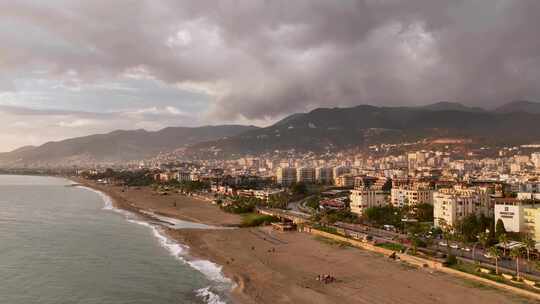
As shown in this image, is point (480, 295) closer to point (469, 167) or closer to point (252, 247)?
point (252, 247)

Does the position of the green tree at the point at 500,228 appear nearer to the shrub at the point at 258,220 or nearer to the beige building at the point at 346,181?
the shrub at the point at 258,220

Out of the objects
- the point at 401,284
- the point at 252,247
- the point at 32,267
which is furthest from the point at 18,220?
the point at 401,284

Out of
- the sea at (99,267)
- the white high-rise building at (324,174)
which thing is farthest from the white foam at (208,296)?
the white high-rise building at (324,174)

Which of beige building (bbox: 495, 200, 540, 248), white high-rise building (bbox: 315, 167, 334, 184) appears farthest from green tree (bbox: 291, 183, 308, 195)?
beige building (bbox: 495, 200, 540, 248)

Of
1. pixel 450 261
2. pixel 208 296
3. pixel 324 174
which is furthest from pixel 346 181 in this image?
pixel 208 296

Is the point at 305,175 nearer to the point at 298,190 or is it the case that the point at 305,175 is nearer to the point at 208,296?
the point at 298,190

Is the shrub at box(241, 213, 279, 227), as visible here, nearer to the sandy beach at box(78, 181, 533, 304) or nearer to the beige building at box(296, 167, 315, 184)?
the sandy beach at box(78, 181, 533, 304)
